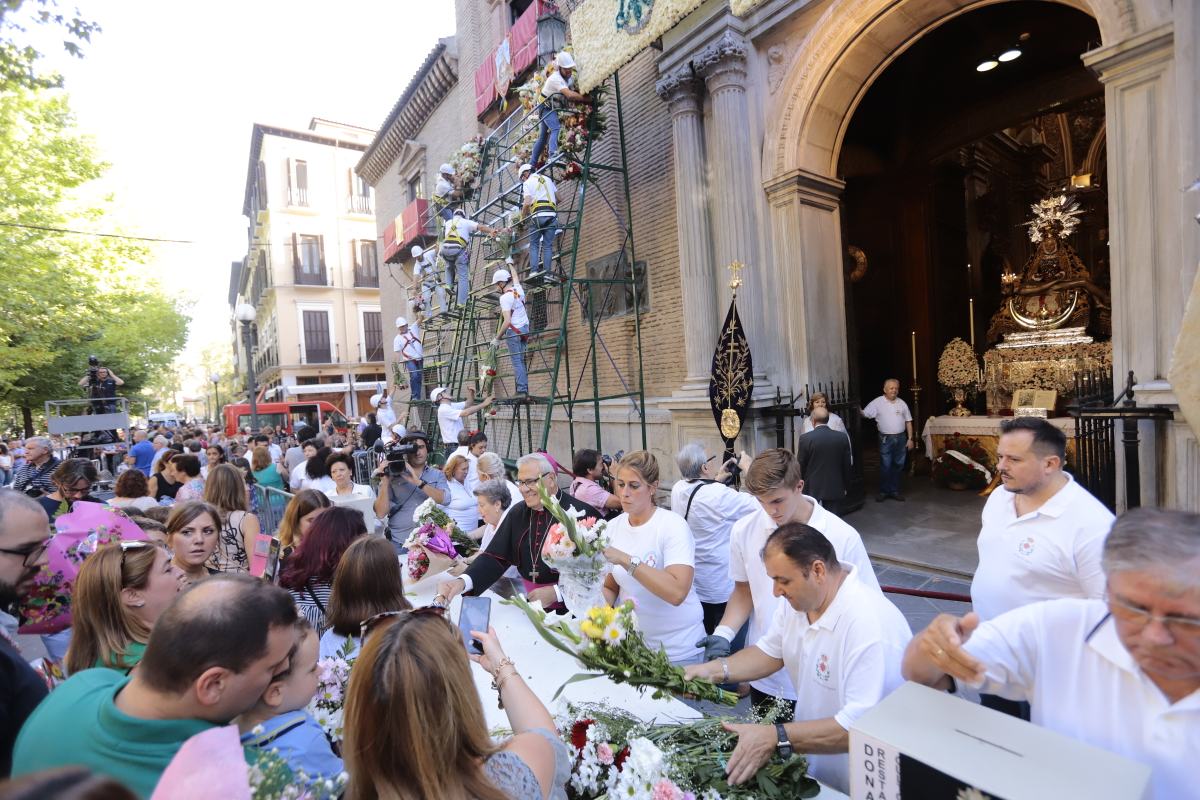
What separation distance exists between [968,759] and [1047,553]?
184 cm

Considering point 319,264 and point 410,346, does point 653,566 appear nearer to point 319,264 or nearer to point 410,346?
point 410,346

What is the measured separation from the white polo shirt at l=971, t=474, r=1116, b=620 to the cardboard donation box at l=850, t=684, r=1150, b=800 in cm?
160

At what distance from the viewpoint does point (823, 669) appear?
7.23 ft

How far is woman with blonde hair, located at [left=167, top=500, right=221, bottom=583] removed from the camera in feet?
12.0

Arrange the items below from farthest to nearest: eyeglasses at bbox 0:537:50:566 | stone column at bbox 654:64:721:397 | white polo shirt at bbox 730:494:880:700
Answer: stone column at bbox 654:64:721:397 < white polo shirt at bbox 730:494:880:700 < eyeglasses at bbox 0:537:50:566

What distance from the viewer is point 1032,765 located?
1270mm

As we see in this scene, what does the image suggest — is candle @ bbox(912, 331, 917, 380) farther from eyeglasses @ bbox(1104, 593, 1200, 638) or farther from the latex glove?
eyeglasses @ bbox(1104, 593, 1200, 638)

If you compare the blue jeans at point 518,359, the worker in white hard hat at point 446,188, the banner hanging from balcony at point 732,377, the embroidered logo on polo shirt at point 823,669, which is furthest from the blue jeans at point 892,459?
the worker in white hard hat at point 446,188

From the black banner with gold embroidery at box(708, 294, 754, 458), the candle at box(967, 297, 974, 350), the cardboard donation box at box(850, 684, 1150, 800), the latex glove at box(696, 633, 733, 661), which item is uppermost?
the candle at box(967, 297, 974, 350)

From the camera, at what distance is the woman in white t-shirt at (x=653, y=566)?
120 inches

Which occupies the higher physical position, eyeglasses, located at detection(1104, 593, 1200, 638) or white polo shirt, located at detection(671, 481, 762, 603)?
eyeglasses, located at detection(1104, 593, 1200, 638)

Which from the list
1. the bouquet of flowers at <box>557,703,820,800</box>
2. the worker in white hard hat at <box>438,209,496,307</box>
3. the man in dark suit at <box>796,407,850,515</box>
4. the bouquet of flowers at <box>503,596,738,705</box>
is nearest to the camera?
the bouquet of flowers at <box>557,703,820,800</box>

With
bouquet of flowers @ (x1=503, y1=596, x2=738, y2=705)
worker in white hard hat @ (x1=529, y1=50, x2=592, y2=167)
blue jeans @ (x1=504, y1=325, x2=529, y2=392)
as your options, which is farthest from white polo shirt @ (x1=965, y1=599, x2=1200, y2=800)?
worker in white hard hat @ (x1=529, y1=50, x2=592, y2=167)

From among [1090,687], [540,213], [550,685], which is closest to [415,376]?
[540,213]
